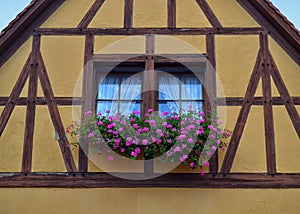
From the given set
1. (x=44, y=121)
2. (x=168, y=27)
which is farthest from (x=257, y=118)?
(x=44, y=121)

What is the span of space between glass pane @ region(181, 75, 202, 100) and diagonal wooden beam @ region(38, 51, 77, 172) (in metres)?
1.47

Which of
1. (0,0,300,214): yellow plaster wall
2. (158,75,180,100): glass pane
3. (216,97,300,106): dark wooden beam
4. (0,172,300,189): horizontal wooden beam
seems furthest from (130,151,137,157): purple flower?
(216,97,300,106): dark wooden beam

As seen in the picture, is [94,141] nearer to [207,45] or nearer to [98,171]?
[98,171]

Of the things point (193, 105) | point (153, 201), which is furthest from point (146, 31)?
point (153, 201)

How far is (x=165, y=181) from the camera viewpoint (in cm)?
579

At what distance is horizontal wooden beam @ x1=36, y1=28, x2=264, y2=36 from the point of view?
643cm

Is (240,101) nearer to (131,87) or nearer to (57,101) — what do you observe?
(131,87)

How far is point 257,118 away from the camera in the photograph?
6.03 meters

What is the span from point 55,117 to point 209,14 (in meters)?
2.23

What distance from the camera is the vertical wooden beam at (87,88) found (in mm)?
5930

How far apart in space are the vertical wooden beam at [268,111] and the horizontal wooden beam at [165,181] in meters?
0.15

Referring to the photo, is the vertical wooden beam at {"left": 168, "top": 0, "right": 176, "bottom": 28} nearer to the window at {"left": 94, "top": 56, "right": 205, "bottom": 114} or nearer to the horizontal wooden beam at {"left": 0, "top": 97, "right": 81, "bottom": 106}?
the window at {"left": 94, "top": 56, "right": 205, "bottom": 114}

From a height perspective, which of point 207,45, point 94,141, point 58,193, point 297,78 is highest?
point 207,45

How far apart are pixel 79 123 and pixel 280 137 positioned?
224 cm
